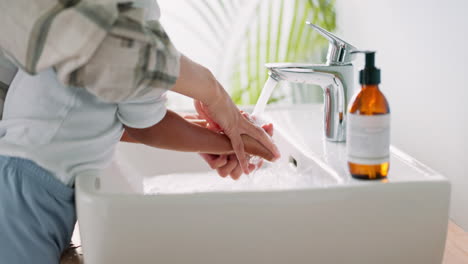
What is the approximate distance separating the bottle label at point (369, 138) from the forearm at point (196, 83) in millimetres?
220

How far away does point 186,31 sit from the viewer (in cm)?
220

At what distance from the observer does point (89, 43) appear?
75 centimetres

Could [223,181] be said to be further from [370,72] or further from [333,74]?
[370,72]

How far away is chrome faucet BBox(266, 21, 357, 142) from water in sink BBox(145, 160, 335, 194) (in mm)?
137

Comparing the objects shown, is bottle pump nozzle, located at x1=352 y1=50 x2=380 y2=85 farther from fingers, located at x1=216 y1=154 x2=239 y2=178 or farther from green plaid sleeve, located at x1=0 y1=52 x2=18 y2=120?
green plaid sleeve, located at x1=0 y1=52 x2=18 y2=120

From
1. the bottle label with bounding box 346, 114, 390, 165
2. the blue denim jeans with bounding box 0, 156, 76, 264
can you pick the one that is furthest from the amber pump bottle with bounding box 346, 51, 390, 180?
the blue denim jeans with bounding box 0, 156, 76, 264

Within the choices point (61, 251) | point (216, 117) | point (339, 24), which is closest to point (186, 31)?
point (339, 24)

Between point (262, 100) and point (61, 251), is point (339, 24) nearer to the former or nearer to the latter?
point (262, 100)

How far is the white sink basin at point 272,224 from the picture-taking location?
0.84m

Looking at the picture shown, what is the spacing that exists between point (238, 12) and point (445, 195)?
55.3 inches

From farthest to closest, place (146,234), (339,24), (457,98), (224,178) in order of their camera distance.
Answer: (339,24)
(224,178)
(457,98)
(146,234)

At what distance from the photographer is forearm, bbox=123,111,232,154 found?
42.9 inches

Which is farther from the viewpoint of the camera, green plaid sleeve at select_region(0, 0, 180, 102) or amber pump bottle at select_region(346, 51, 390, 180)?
amber pump bottle at select_region(346, 51, 390, 180)

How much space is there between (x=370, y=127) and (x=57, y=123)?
17.2 inches
